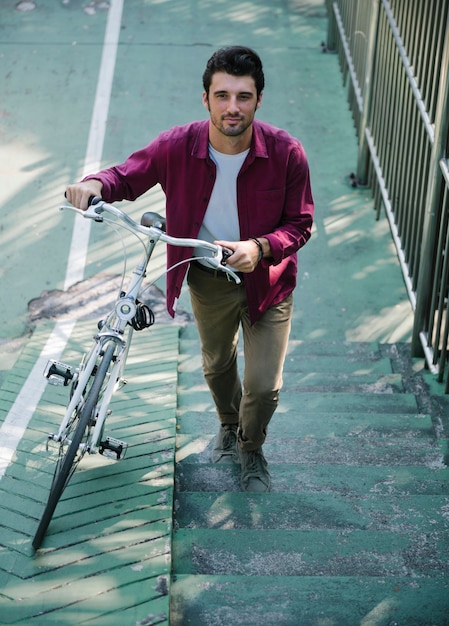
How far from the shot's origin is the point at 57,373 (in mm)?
4246

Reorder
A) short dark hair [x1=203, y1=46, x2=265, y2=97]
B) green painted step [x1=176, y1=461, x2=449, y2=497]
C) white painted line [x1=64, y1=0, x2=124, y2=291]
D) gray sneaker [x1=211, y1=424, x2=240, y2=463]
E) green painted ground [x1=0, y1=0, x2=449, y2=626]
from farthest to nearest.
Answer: white painted line [x1=64, y1=0, x2=124, y2=291], gray sneaker [x1=211, y1=424, x2=240, y2=463], green painted step [x1=176, y1=461, x2=449, y2=497], short dark hair [x1=203, y1=46, x2=265, y2=97], green painted ground [x1=0, y1=0, x2=449, y2=626]

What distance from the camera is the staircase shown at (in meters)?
3.49

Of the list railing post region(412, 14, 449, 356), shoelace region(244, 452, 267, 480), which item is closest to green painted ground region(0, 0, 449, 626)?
shoelace region(244, 452, 267, 480)

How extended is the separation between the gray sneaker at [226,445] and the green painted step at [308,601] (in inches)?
47.9

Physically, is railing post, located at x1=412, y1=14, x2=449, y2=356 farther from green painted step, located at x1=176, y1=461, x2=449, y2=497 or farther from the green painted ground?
green painted step, located at x1=176, y1=461, x2=449, y2=497

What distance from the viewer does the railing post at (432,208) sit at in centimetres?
527

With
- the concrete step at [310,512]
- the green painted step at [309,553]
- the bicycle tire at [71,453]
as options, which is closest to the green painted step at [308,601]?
the green painted step at [309,553]

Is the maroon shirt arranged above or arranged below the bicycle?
above

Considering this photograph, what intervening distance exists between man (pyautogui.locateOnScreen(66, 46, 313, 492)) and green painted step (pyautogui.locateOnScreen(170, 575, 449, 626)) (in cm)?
99

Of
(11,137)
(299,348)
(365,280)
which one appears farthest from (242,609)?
(11,137)

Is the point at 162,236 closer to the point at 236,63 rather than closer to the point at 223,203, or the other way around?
the point at 223,203

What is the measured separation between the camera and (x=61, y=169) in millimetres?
8422

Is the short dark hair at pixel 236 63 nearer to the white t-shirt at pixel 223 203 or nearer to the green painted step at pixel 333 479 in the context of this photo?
the white t-shirt at pixel 223 203

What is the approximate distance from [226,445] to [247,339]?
78cm
